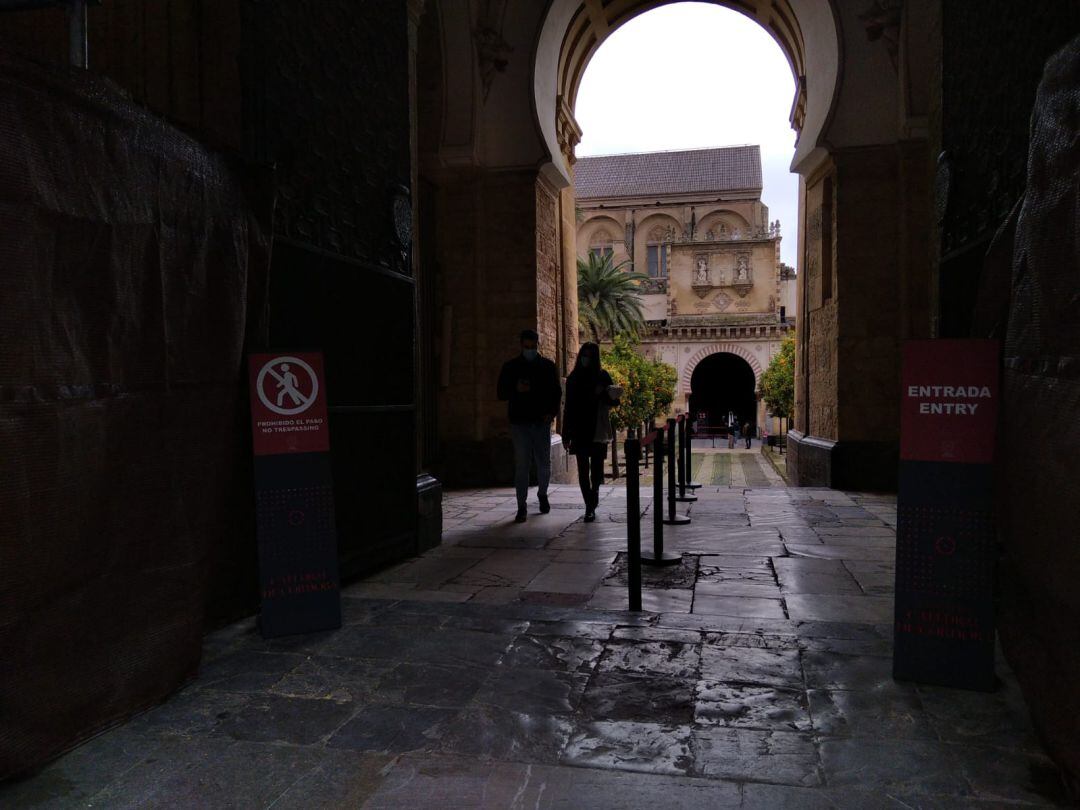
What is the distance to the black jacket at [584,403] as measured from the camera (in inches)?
271

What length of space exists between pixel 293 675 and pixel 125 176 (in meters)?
2.02

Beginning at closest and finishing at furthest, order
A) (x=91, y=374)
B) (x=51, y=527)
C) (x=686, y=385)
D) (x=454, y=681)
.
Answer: (x=51, y=527)
(x=91, y=374)
(x=454, y=681)
(x=686, y=385)

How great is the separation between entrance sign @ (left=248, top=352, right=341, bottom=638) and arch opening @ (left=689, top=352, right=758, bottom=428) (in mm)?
46754

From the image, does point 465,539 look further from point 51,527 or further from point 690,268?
point 690,268

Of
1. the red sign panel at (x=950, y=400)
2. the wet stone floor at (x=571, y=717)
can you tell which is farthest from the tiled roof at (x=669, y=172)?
the red sign panel at (x=950, y=400)

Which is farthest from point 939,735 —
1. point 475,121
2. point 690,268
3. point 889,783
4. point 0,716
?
point 690,268

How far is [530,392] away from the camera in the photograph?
6.84m

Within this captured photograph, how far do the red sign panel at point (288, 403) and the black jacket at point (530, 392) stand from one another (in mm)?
3228

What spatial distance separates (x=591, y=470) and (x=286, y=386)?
4.11 meters

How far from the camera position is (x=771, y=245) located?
153ft

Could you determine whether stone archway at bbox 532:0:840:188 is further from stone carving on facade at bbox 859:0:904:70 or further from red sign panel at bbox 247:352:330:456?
red sign panel at bbox 247:352:330:456

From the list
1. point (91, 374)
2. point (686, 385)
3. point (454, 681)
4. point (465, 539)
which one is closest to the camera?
point (91, 374)

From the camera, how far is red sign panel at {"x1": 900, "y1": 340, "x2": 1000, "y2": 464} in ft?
8.96

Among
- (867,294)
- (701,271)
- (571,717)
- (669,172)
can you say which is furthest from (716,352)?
(571,717)
